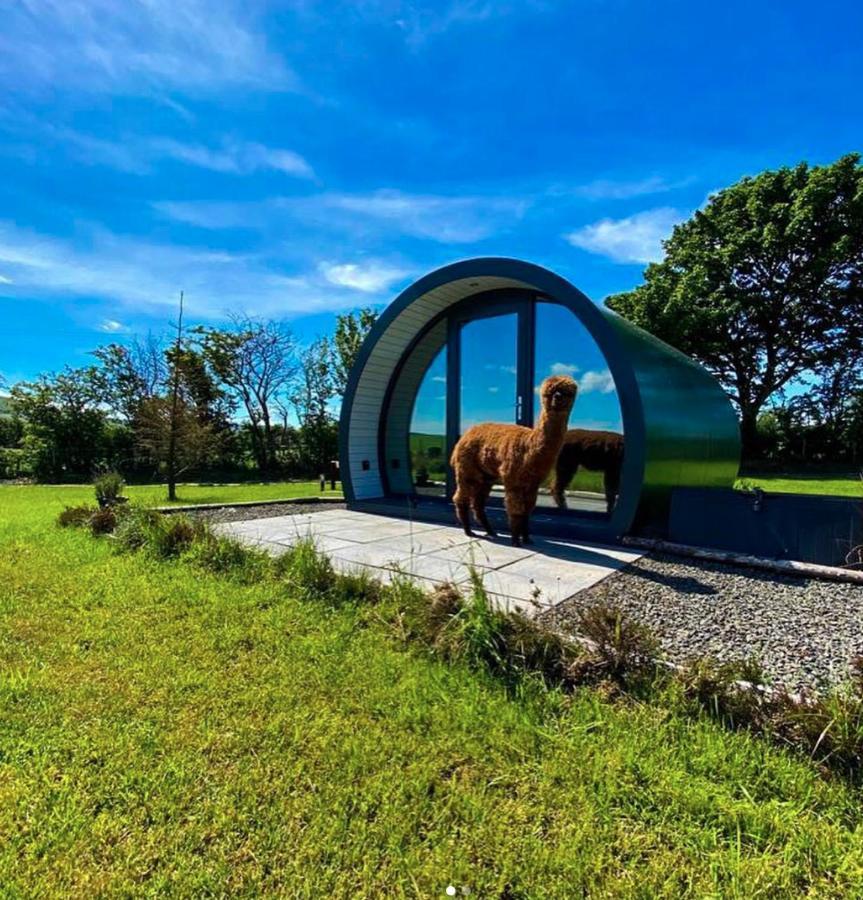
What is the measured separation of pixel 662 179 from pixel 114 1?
7069 millimetres

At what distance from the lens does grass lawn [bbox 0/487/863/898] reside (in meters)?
1.54

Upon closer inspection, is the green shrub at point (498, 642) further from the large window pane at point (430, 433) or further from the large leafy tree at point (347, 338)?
the large leafy tree at point (347, 338)

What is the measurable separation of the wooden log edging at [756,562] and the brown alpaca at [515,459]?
1.48m

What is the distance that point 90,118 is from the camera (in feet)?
20.5

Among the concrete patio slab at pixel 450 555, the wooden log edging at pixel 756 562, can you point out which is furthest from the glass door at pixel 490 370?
the wooden log edging at pixel 756 562

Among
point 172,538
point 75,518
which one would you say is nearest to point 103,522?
point 75,518

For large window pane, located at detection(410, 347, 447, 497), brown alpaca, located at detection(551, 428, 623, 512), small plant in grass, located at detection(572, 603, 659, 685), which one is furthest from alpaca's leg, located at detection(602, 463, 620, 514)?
small plant in grass, located at detection(572, 603, 659, 685)

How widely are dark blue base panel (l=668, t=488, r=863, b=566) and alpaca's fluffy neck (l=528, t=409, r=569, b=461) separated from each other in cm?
178

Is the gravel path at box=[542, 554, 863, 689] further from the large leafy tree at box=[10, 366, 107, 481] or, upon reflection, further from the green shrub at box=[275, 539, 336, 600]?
the large leafy tree at box=[10, 366, 107, 481]

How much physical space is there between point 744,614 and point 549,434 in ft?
8.33

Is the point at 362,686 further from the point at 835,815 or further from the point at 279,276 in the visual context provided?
the point at 279,276

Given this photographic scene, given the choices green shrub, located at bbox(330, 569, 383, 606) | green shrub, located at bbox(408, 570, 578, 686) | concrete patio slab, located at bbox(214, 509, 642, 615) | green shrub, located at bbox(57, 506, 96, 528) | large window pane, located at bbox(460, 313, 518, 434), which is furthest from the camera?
large window pane, located at bbox(460, 313, 518, 434)

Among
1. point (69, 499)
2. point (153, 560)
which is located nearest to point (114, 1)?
point (153, 560)

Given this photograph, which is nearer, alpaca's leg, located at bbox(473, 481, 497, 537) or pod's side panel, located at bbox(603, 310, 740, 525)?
pod's side panel, located at bbox(603, 310, 740, 525)
